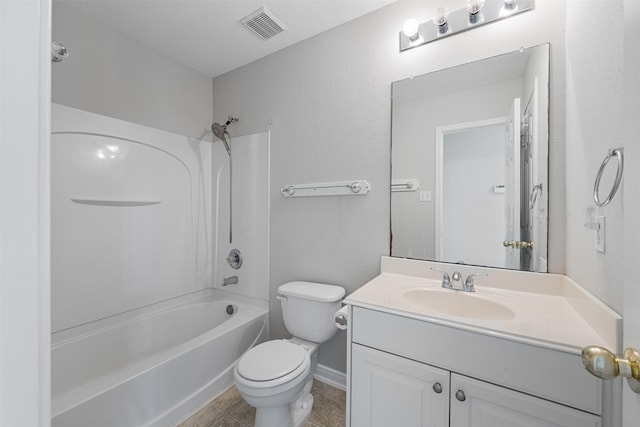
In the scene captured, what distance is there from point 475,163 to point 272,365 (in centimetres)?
146

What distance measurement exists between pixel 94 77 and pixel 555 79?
102 inches

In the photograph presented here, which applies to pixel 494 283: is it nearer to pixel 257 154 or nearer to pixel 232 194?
pixel 257 154

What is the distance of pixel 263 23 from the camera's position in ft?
5.74

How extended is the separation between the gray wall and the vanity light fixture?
1756 millimetres

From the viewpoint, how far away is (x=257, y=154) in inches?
85.6

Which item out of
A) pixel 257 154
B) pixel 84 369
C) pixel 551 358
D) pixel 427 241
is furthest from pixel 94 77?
pixel 551 358

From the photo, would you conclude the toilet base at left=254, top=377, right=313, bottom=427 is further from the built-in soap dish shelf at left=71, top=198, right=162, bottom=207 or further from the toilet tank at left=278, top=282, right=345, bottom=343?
the built-in soap dish shelf at left=71, top=198, right=162, bottom=207

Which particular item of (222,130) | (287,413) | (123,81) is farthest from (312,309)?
(123,81)

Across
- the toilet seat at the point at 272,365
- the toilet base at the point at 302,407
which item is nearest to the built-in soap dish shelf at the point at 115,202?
the toilet seat at the point at 272,365

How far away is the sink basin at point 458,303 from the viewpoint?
1.18 m

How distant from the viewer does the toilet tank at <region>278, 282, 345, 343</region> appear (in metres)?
1.65

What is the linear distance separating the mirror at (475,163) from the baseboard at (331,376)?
94 centimetres

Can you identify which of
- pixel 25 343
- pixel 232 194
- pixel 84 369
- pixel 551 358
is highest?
pixel 232 194

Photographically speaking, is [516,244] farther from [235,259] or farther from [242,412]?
[235,259]
